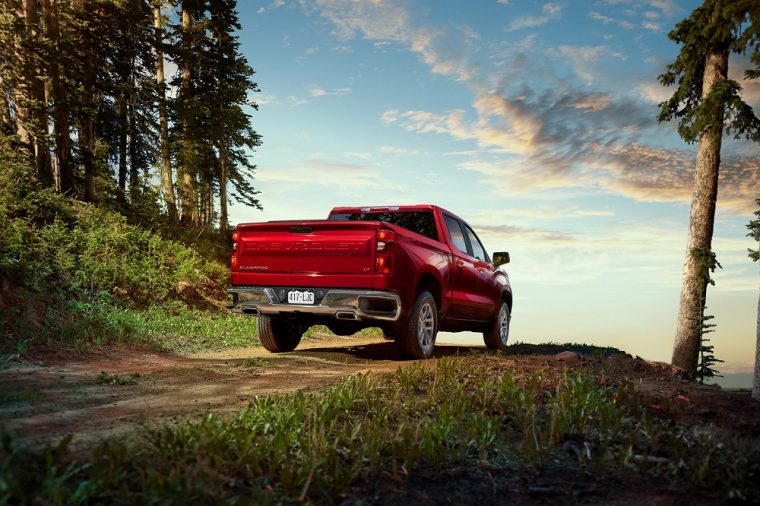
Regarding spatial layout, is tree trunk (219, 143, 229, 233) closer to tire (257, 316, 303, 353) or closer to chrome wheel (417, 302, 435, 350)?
tire (257, 316, 303, 353)

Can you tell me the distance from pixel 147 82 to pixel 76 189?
5892mm

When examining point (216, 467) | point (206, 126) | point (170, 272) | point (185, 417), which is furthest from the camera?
point (206, 126)

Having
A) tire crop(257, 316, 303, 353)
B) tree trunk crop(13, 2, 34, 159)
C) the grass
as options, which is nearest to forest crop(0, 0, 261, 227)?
tree trunk crop(13, 2, 34, 159)

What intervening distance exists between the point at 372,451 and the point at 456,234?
661 cm

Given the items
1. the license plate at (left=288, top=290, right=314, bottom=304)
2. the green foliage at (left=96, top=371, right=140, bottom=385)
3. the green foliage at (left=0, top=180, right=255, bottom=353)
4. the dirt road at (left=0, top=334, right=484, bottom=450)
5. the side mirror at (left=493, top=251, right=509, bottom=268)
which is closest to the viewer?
the dirt road at (left=0, top=334, right=484, bottom=450)

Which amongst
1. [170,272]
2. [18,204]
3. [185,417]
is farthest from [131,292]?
[185,417]

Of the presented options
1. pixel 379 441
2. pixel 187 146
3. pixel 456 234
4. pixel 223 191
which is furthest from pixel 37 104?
pixel 379 441

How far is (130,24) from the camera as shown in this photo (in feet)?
68.6

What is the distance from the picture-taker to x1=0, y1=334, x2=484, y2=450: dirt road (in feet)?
12.8

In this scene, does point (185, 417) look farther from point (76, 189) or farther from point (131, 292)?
point (76, 189)

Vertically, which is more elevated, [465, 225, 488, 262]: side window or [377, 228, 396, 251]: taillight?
[465, 225, 488, 262]: side window

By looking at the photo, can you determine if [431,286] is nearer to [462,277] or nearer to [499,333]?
[462,277]

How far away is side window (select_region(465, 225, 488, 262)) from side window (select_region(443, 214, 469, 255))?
1.14ft

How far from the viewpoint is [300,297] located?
7.50 meters
